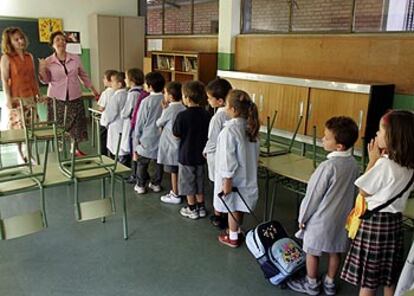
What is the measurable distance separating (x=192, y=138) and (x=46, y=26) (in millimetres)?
4576

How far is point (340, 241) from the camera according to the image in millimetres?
2314

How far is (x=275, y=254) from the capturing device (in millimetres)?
2438

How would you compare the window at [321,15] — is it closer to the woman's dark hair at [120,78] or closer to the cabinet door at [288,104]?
the cabinet door at [288,104]

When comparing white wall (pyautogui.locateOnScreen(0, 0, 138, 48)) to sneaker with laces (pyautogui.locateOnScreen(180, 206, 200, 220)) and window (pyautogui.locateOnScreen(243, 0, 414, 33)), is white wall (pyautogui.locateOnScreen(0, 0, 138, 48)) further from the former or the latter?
sneaker with laces (pyautogui.locateOnScreen(180, 206, 200, 220))

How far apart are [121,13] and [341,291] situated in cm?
627

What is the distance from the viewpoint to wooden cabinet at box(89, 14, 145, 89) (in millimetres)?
6902

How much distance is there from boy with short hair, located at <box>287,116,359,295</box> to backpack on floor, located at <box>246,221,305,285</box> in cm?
9

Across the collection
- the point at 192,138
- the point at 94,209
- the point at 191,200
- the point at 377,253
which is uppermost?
the point at 192,138

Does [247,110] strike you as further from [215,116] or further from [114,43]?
[114,43]

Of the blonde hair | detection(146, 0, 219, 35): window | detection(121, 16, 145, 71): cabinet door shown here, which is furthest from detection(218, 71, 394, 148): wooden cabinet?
the blonde hair

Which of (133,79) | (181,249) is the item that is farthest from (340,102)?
(181,249)

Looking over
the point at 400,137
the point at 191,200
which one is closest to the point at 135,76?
the point at 191,200

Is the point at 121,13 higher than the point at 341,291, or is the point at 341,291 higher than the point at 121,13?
the point at 121,13

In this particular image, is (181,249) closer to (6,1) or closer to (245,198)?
(245,198)
